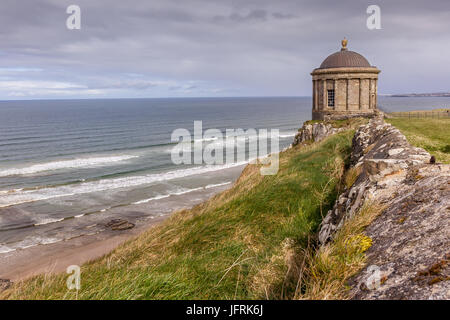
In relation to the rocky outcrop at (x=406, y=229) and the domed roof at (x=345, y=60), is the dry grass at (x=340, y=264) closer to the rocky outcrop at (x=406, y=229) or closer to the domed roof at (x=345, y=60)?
the rocky outcrop at (x=406, y=229)

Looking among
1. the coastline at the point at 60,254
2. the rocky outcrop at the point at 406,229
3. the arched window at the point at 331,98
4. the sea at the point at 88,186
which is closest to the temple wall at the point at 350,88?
the arched window at the point at 331,98

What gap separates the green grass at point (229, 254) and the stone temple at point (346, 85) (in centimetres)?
2288

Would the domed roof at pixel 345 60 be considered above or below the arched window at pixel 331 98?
above

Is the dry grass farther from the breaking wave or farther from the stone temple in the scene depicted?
the breaking wave

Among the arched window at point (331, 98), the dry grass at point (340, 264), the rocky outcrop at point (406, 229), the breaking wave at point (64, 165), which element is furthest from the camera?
the breaking wave at point (64, 165)

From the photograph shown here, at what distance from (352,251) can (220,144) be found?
2116 inches

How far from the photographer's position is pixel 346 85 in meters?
32.1

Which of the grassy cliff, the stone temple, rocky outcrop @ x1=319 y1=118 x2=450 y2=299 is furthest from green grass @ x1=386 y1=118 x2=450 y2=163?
the stone temple

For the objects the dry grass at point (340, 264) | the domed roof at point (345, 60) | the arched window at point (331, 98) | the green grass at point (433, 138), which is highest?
the domed roof at point (345, 60)

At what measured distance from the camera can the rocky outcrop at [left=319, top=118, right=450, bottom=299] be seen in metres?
2.42

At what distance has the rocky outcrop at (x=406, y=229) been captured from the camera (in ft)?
7.95

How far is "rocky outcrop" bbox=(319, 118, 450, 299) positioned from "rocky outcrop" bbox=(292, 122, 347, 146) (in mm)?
21223

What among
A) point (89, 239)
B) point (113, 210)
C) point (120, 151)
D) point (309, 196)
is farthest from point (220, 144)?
point (309, 196)

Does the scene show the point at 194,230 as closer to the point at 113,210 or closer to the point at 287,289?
the point at 287,289
